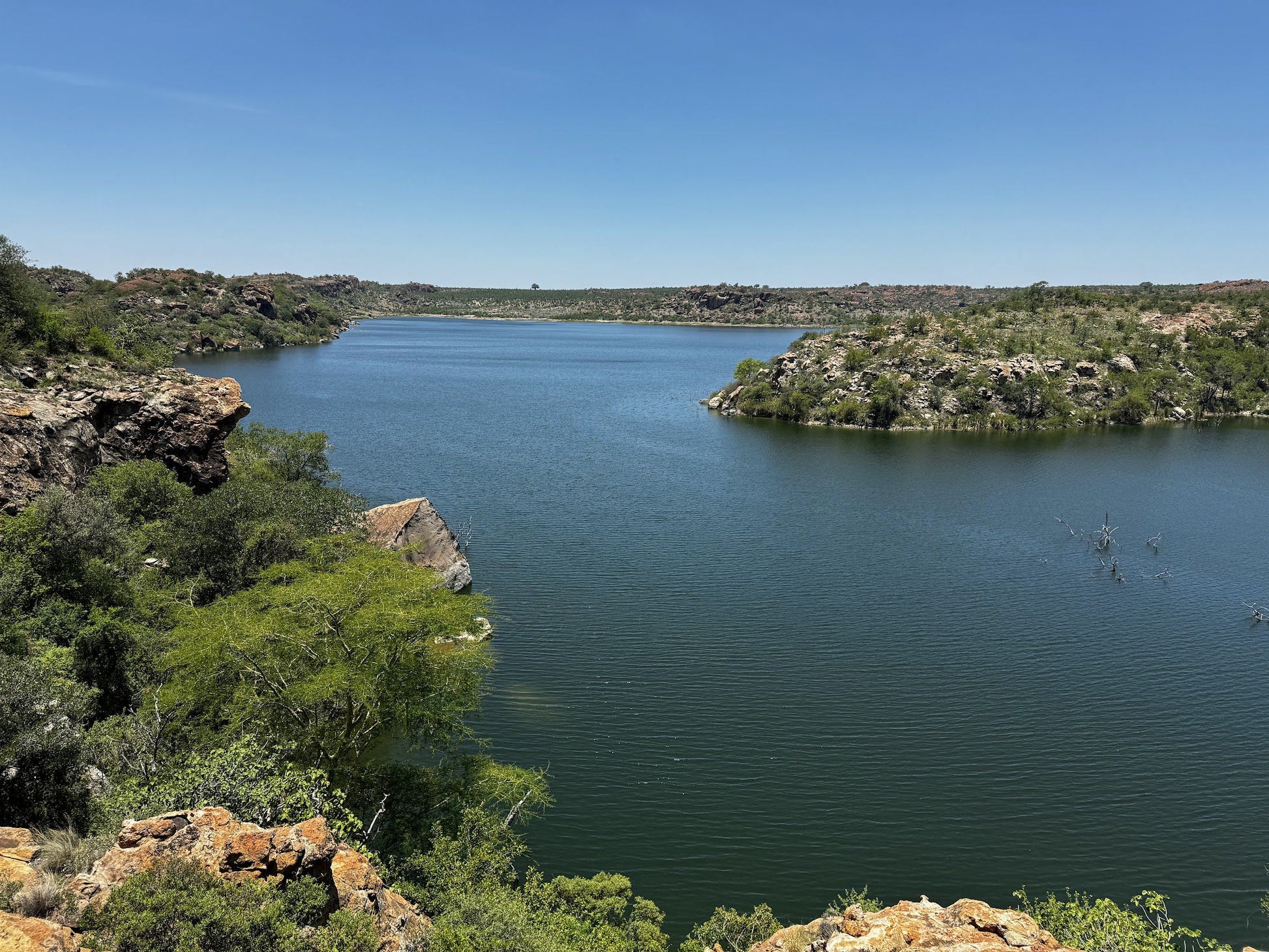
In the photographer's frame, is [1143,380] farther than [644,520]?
Yes

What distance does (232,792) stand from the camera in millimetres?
13594

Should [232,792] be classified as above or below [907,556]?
above

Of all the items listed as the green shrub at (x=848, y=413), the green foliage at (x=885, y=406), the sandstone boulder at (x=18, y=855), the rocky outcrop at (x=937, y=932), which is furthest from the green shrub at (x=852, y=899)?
the green shrub at (x=848, y=413)

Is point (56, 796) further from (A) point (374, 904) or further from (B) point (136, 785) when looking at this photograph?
(A) point (374, 904)

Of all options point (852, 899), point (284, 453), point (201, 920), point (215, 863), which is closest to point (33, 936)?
point (201, 920)

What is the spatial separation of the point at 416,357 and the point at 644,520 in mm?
120201

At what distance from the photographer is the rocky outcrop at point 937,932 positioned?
11000 millimetres

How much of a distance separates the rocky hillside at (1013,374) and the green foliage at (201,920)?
85183 millimetres

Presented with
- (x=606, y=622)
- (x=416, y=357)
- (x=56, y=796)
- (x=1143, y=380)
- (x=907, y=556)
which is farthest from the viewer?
(x=416, y=357)

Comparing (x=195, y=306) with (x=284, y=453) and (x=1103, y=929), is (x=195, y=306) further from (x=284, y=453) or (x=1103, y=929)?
(x=1103, y=929)

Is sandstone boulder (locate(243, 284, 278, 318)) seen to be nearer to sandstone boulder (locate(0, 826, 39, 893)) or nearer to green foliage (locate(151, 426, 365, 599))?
green foliage (locate(151, 426, 365, 599))

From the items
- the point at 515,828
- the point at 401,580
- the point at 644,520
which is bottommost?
the point at 515,828

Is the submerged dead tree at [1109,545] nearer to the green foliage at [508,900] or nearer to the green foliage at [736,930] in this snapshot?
the green foliage at [736,930]

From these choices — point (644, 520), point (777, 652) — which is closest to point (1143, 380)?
point (644, 520)
